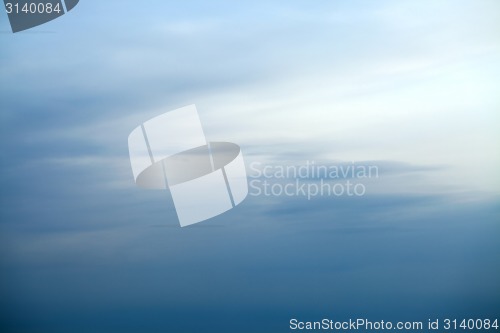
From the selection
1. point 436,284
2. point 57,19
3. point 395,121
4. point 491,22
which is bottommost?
point 436,284

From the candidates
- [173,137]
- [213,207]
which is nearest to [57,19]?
[173,137]

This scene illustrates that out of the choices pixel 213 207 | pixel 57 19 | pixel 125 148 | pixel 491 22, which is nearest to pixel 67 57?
pixel 57 19

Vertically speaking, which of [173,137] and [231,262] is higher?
[173,137]

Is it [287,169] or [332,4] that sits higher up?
[332,4]

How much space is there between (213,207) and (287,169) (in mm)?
499

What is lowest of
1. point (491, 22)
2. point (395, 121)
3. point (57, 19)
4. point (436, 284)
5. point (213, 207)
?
point (436, 284)

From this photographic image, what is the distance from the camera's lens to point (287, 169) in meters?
4.80

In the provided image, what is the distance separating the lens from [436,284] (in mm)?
4816

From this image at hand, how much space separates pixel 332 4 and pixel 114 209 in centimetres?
180

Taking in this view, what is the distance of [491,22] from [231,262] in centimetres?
213

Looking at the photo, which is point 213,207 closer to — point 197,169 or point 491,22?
point 197,169

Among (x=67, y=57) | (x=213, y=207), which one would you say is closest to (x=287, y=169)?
(x=213, y=207)

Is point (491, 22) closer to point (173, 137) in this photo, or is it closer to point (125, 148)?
point (173, 137)

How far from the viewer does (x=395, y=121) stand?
4820mm
